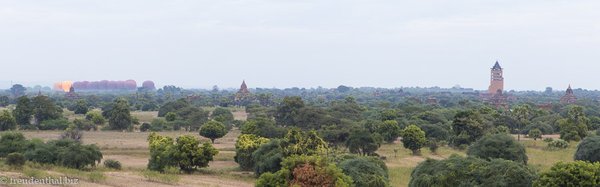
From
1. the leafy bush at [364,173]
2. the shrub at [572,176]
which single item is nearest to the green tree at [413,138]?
the leafy bush at [364,173]

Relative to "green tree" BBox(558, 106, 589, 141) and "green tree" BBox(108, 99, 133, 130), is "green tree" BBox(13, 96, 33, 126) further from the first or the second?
"green tree" BBox(558, 106, 589, 141)

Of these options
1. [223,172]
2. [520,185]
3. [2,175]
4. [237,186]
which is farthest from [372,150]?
[2,175]

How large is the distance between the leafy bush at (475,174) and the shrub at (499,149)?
13.0 metres

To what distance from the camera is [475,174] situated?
30391 millimetres

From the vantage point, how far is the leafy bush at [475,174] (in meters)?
29.2

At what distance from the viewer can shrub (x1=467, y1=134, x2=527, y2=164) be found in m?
44.2

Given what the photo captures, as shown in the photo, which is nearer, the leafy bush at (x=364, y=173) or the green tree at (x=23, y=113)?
the leafy bush at (x=364, y=173)

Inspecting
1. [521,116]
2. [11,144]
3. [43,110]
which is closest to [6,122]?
[43,110]

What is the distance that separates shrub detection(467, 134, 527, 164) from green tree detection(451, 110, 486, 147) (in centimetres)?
1597

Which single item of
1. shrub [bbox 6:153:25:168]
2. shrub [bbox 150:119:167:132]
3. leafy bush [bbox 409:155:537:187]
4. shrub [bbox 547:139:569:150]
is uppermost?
leafy bush [bbox 409:155:537:187]

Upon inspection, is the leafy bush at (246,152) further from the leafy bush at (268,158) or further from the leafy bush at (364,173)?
the leafy bush at (364,173)

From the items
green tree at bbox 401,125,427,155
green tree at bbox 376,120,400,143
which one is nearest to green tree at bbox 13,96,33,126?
Answer: green tree at bbox 376,120,400,143

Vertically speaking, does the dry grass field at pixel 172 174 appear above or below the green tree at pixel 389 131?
below

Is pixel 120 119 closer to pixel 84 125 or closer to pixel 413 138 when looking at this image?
pixel 84 125
